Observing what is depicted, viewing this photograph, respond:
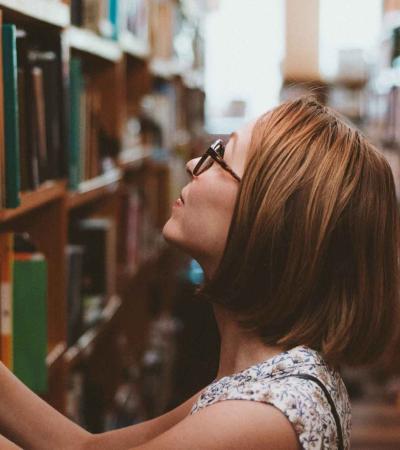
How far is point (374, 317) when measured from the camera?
3.86 ft

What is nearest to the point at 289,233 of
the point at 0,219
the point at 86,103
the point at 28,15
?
the point at 0,219

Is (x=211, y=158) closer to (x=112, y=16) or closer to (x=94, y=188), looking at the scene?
(x=94, y=188)

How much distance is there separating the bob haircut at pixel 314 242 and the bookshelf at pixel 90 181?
17.6 inches

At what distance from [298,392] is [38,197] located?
0.81 m

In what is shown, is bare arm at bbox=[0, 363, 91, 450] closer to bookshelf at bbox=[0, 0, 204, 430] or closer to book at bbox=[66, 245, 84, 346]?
bookshelf at bbox=[0, 0, 204, 430]

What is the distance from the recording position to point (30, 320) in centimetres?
160

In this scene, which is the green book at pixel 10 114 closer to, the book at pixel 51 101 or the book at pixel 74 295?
the book at pixel 51 101

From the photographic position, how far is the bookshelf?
1667 mm

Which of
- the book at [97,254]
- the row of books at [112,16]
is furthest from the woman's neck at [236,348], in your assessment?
the book at [97,254]

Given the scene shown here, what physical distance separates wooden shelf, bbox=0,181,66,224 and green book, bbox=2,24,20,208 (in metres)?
0.04

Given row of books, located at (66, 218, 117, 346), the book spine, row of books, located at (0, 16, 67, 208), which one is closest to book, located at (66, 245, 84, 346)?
row of books, located at (66, 218, 117, 346)

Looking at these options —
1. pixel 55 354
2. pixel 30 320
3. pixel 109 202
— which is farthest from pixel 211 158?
pixel 109 202

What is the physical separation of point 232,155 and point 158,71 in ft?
8.50

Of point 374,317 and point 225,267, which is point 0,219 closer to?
point 225,267
